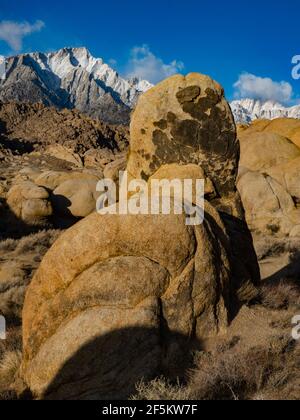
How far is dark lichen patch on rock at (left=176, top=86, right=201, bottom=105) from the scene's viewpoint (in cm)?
1098

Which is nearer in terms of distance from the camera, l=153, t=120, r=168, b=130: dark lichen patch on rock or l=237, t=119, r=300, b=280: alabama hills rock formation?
l=153, t=120, r=168, b=130: dark lichen patch on rock

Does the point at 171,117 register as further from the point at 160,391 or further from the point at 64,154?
the point at 64,154

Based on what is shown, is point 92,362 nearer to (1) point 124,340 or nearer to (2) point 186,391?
(1) point 124,340

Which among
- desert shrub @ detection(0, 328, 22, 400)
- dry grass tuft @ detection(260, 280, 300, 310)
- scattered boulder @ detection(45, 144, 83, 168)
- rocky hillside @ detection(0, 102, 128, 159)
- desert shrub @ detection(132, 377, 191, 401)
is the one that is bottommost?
desert shrub @ detection(0, 328, 22, 400)

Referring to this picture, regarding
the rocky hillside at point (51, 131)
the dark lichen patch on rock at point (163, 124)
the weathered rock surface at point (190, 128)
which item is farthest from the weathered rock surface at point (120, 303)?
the rocky hillside at point (51, 131)

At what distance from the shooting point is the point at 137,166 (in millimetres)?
11625

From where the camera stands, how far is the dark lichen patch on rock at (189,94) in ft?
36.0

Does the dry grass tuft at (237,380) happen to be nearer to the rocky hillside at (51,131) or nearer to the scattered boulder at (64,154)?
the scattered boulder at (64,154)

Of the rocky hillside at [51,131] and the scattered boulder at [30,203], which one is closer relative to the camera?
the scattered boulder at [30,203]

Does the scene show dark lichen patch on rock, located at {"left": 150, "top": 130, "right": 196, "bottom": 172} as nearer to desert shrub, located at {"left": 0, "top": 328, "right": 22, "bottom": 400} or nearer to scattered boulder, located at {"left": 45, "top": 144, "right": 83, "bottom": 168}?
desert shrub, located at {"left": 0, "top": 328, "right": 22, "bottom": 400}

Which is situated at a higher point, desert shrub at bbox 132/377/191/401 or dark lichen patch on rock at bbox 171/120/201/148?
dark lichen patch on rock at bbox 171/120/201/148

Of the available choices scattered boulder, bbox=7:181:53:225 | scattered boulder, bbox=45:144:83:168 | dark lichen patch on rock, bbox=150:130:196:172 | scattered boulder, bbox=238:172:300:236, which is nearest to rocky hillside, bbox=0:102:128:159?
scattered boulder, bbox=45:144:83:168

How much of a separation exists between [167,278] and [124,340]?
1.01m
